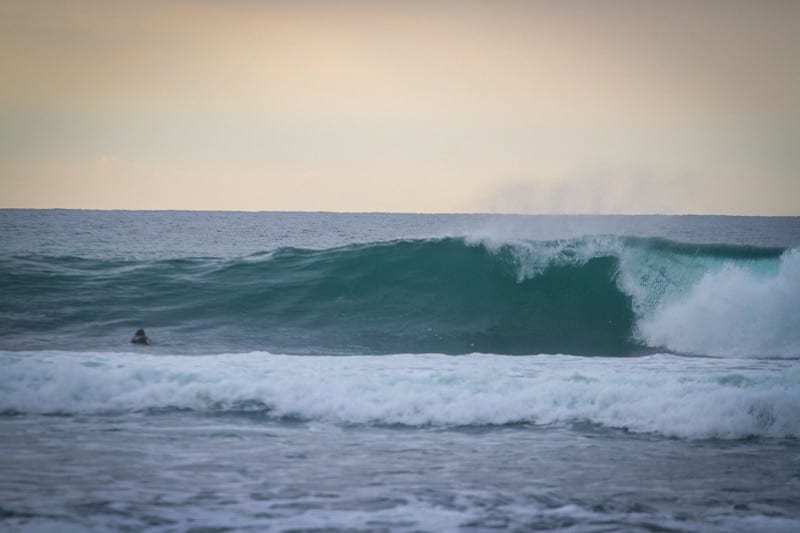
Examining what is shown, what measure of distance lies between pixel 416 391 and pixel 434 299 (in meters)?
8.26

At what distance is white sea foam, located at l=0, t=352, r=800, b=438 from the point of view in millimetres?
8336

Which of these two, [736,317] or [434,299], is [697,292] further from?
[434,299]

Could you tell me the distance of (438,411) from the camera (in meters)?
8.52

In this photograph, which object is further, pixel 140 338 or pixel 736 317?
pixel 736 317

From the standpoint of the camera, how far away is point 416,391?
356 inches

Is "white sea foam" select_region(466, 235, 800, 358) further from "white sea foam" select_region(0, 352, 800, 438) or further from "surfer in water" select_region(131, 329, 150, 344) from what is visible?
"surfer in water" select_region(131, 329, 150, 344)

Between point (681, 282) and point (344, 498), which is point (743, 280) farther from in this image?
point (344, 498)

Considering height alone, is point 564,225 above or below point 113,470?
above

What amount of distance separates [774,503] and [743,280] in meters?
11.0

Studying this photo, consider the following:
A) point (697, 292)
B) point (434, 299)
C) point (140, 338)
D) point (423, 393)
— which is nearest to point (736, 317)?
point (697, 292)

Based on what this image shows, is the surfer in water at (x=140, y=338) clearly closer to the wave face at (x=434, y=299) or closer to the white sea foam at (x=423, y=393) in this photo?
the wave face at (x=434, y=299)

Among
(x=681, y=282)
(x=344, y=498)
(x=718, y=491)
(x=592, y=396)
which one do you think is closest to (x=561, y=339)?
(x=681, y=282)

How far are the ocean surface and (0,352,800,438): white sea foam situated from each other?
4 centimetres

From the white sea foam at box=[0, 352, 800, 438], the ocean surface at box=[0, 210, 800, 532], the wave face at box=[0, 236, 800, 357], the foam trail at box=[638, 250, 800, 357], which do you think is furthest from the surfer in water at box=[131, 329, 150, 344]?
the foam trail at box=[638, 250, 800, 357]
